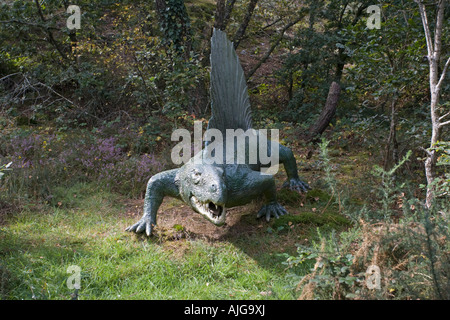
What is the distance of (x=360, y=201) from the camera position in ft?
14.1

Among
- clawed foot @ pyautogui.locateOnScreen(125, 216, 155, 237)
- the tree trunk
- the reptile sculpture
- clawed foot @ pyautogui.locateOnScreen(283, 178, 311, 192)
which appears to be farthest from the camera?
the tree trunk

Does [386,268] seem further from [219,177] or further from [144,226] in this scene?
[144,226]

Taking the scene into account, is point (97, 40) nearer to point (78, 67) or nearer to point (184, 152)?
point (78, 67)

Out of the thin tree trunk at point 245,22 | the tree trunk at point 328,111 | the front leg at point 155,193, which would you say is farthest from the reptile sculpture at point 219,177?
the thin tree trunk at point 245,22

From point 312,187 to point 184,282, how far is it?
2593mm

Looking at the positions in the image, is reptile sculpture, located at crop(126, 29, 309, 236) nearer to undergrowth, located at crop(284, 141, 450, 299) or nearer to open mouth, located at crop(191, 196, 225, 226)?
open mouth, located at crop(191, 196, 225, 226)

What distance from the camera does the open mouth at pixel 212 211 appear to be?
3016 millimetres

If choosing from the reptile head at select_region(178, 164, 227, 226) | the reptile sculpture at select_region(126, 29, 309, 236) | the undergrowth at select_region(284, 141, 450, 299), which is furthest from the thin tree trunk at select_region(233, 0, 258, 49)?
the undergrowth at select_region(284, 141, 450, 299)

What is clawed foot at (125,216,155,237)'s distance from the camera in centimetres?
359

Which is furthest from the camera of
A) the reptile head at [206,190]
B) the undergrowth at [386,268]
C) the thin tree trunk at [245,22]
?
the thin tree trunk at [245,22]

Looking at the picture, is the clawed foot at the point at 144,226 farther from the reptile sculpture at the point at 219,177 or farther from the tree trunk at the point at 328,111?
the tree trunk at the point at 328,111

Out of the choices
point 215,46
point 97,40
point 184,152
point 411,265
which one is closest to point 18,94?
point 97,40

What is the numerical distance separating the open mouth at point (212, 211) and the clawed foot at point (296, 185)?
68.9 inches

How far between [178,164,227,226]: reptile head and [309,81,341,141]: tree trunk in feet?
12.7
